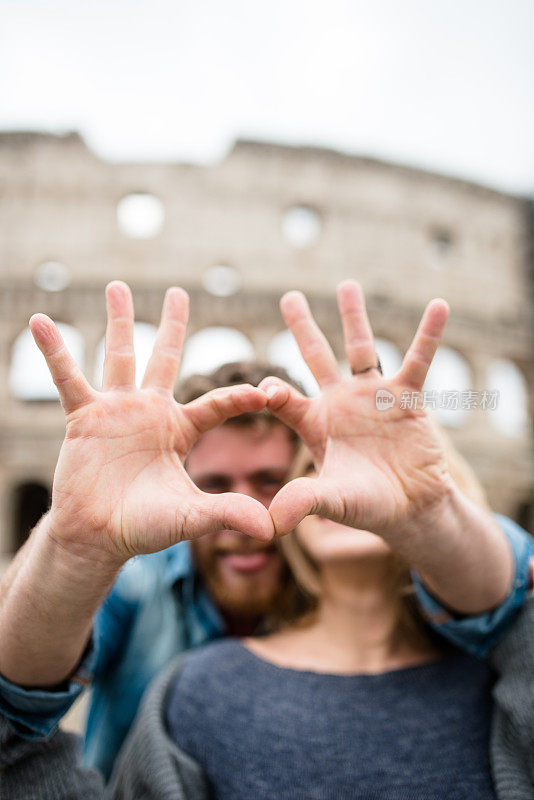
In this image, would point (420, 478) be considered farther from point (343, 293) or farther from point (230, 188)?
point (230, 188)

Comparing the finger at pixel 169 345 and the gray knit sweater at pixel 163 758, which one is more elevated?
the finger at pixel 169 345

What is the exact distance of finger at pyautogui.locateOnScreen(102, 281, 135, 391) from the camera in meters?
1.18

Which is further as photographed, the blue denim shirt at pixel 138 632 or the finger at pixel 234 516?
the blue denim shirt at pixel 138 632

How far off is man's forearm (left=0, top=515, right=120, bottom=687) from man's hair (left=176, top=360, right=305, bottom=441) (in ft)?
3.48

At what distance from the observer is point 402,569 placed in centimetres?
176

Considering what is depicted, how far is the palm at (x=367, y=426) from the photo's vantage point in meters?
1.20

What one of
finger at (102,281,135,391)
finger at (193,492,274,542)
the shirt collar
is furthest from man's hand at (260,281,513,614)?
the shirt collar

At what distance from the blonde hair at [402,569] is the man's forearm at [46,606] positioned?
0.86 meters

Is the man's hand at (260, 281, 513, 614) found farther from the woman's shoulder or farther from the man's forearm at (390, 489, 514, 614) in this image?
the woman's shoulder

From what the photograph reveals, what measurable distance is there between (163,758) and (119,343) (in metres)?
1.05

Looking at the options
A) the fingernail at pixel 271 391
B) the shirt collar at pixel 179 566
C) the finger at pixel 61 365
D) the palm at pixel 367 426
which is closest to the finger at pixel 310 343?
the palm at pixel 367 426

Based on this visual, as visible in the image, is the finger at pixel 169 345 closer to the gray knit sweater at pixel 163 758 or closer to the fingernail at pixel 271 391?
the fingernail at pixel 271 391

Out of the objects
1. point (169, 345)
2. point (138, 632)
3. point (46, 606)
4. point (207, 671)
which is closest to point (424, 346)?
point (169, 345)

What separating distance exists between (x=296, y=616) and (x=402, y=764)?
0.65 m
